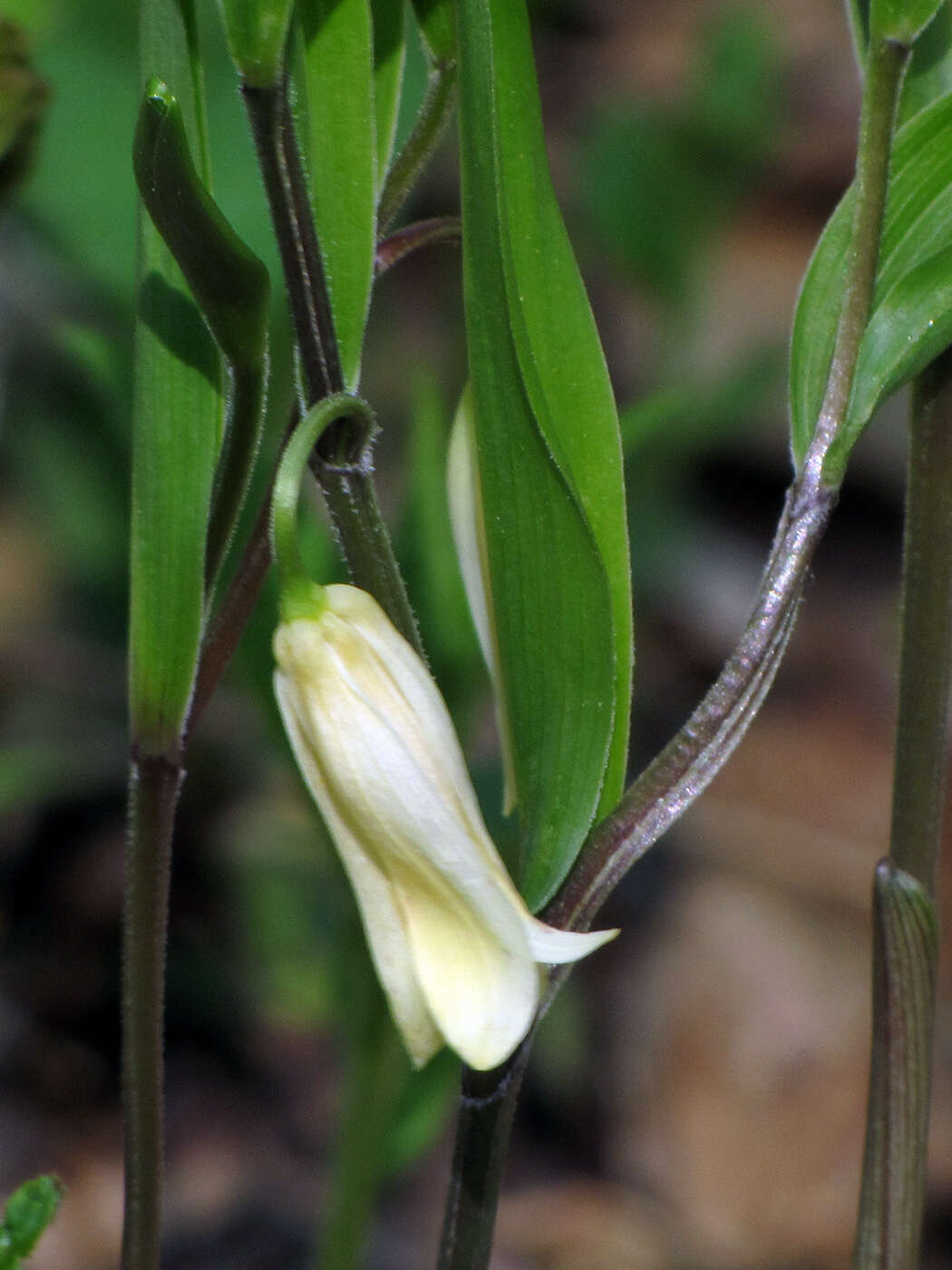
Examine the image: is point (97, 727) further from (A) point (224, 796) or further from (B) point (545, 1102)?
(B) point (545, 1102)

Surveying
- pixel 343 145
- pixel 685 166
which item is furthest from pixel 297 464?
pixel 685 166

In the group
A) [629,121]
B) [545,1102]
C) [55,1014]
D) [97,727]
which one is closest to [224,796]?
[97,727]

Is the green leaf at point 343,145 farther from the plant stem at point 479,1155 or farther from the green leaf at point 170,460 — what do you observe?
the plant stem at point 479,1155

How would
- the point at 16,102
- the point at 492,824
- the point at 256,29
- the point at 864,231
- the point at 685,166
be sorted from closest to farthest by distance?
the point at 256,29
the point at 864,231
the point at 16,102
the point at 492,824
the point at 685,166

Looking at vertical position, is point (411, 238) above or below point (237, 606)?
above

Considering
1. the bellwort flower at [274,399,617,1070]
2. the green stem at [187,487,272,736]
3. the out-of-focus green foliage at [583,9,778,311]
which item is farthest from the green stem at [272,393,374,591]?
the out-of-focus green foliage at [583,9,778,311]

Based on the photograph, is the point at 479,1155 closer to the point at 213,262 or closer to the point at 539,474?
the point at 539,474
